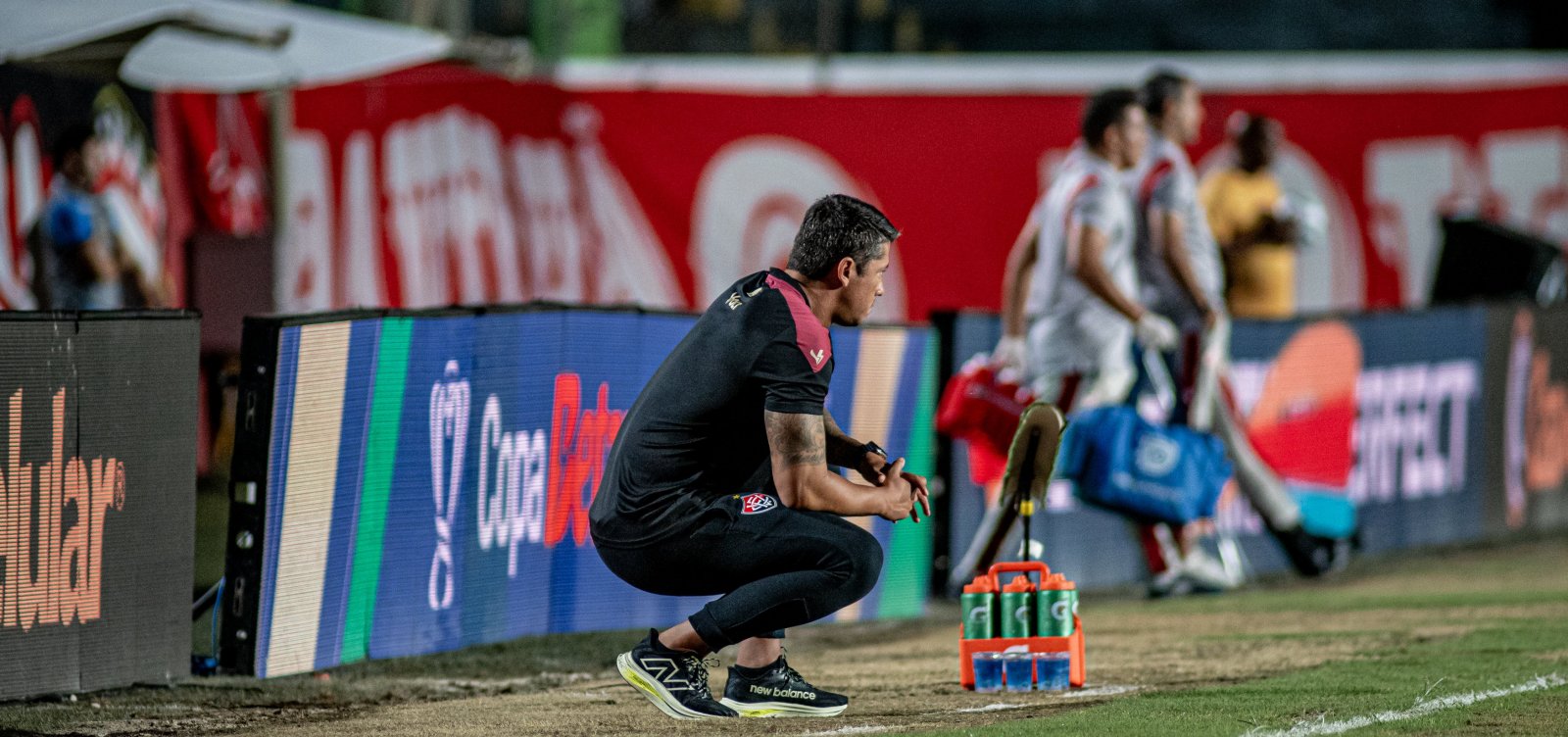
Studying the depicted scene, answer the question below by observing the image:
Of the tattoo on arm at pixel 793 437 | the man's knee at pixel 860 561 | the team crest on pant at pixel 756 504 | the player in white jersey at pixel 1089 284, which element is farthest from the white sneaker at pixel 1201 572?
the tattoo on arm at pixel 793 437

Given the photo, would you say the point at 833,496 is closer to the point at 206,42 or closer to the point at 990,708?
the point at 990,708

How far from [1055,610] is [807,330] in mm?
1582

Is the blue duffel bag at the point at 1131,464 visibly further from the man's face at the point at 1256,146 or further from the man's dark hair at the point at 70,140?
the man's dark hair at the point at 70,140

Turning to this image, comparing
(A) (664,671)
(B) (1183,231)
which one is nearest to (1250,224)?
(B) (1183,231)

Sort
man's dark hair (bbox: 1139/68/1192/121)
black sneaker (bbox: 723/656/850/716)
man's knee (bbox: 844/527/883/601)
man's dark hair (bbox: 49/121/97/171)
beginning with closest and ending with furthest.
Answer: man's knee (bbox: 844/527/883/601), black sneaker (bbox: 723/656/850/716), man's dark hair (bbox: 1139/68/1192/121), man's dark hair (bbox: 49/121/97/171)

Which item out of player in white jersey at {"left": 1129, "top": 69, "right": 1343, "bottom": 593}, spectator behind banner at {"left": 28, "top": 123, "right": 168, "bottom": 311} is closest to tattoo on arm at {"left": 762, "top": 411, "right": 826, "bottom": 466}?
player in white jersey at {"left": 1129, "top": 69, "right": 1343, "bottom": 593}

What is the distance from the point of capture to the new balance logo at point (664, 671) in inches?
250

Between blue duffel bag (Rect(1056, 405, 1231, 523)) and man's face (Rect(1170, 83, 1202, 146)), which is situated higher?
man's face (Rect(1170, 83, 1202, 146))

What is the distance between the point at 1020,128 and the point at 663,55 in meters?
2.79

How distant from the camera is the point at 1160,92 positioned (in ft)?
35.7

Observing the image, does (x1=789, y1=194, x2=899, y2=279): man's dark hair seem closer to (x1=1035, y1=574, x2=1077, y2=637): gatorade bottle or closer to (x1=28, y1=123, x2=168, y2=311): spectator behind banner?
(x1=1035, y1=574, x2=1077, y2=637): gatorade bottle

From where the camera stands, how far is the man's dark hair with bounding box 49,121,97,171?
12.0 meters

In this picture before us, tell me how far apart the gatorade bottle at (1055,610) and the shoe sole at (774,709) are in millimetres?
860

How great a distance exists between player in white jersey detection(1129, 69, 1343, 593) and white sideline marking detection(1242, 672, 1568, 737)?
344 centimetres
